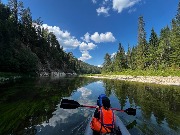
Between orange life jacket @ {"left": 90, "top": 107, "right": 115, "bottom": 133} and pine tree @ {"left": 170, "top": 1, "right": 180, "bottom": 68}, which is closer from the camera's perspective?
orange life jacket @ {"left": 90, "top": 107, "right": 115, "bottom": 133}

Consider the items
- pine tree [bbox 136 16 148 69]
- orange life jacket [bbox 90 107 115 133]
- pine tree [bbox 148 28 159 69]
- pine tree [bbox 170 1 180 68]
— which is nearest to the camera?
orange life jacket [bbox 90 107 115 133]

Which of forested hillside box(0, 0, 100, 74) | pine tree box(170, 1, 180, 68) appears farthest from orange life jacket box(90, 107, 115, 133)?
pine tree box(170, 1, 180, 68)

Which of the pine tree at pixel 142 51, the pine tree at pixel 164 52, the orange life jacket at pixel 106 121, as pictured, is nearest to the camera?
the orange life jacket at pixel 106 121

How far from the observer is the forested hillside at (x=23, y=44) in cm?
4822

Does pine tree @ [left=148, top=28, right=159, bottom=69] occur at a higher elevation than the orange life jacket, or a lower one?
higher

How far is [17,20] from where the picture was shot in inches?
3428

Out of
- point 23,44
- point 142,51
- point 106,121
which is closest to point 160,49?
point 142,51

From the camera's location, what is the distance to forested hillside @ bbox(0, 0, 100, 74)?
48219mm

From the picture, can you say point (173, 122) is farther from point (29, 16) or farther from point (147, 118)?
point (29, 16)

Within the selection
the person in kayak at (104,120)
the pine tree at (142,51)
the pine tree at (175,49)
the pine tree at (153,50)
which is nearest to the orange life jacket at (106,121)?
the person in kayak at (104,120)

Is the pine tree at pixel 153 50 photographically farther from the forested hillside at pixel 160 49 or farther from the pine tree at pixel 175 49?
the pine tree at pixel 175 49

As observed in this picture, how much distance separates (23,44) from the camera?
8131 cm

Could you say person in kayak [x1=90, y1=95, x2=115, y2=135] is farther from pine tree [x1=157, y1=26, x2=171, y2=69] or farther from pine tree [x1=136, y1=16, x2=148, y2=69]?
pine tree [x1=136, y1=16, x2=148, y2=69]

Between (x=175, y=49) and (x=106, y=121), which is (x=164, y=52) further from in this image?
(x=106, y=121)
